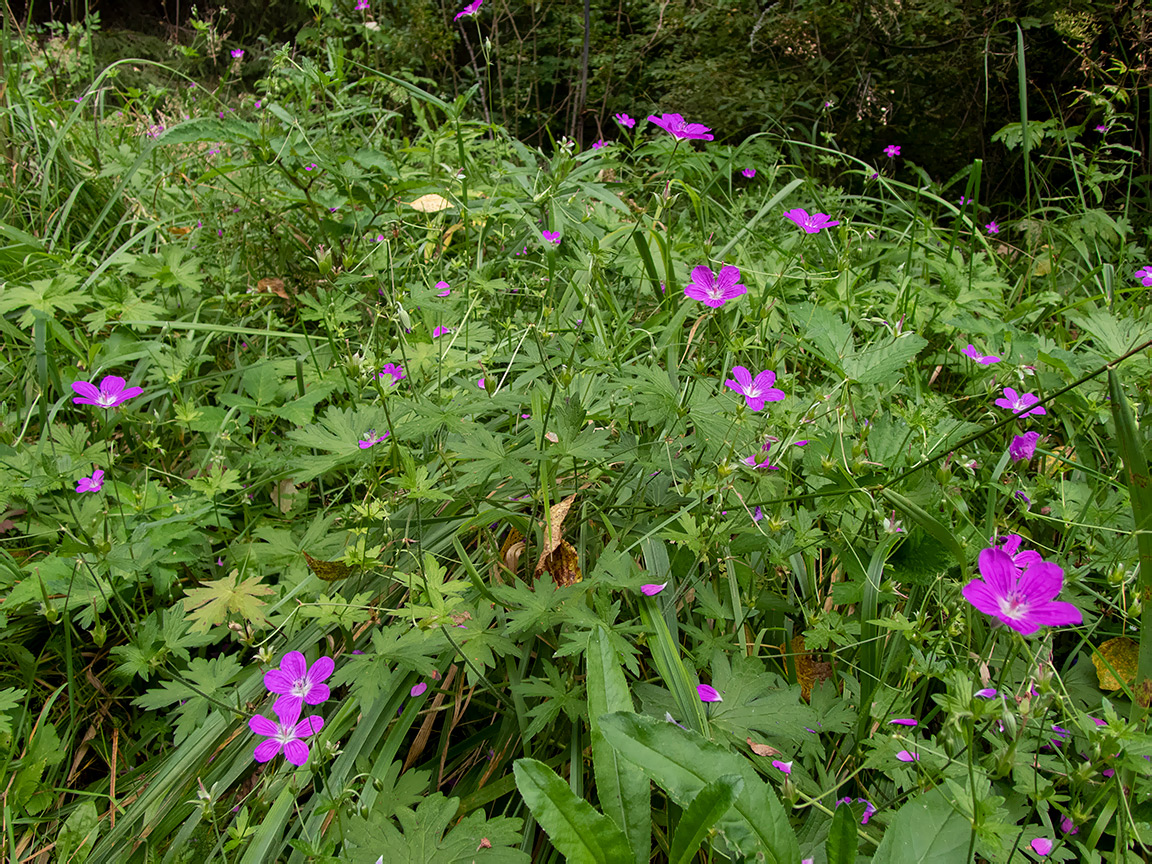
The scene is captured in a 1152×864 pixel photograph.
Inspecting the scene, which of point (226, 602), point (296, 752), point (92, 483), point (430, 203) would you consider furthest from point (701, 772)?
point (430, 203)

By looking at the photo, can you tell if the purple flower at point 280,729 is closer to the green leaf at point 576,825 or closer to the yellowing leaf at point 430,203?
the green leaf at point 576,825

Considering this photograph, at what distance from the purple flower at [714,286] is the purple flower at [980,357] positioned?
857 millimetres

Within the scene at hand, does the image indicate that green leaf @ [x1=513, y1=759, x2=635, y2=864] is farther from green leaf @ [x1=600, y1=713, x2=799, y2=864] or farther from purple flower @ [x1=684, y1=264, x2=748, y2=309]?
purple flower @ [x1=684, y1=264, x2=748, y2=309]

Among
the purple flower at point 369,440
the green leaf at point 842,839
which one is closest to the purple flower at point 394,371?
the purple flower at point 369,440

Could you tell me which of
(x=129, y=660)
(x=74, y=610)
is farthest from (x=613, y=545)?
(x=74, y=610)

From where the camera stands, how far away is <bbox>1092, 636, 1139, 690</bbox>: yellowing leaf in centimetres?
129

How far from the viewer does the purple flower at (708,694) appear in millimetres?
1134

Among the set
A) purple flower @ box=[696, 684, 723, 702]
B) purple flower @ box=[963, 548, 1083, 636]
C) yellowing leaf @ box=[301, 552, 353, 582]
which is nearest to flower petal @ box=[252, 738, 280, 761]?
yellowing leaf @ box=[301, 552, 353, 582]

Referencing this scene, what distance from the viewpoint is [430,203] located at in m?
2.35

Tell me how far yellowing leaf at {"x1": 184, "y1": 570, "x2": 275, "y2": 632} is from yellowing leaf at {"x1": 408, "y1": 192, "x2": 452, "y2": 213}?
139cm

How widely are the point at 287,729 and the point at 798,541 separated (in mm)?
882

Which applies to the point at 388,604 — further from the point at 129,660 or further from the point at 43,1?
the point at 43,1

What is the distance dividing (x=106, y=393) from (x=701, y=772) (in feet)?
5.27

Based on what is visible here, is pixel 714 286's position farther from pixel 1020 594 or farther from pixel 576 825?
pixel 576 825
